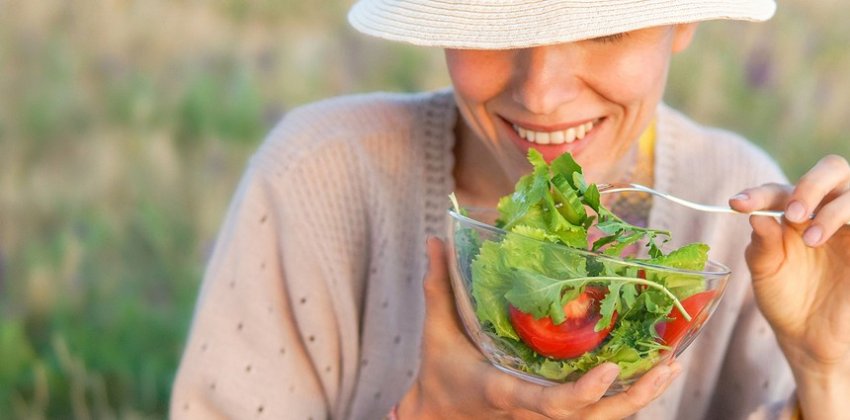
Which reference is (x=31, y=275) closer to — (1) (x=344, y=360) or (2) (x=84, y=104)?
(2) (x=84, y=104)

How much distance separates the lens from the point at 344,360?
250cm

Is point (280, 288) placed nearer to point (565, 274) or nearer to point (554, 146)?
point (554, 146)

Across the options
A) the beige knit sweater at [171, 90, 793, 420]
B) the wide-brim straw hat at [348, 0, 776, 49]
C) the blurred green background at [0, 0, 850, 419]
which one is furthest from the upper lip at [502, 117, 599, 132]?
the blurred green background at [0, 0, 850, 419]

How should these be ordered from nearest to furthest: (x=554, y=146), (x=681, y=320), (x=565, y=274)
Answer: (x=565, y=274)
(x=681, y=320)
(x=554, y=146)

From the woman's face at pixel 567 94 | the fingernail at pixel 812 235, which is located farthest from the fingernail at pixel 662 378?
the woman's face at pixel 567 94

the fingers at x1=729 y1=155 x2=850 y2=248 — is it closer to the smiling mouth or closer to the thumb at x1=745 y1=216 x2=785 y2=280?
the thumb at x1=745 y1=216 x2=785 y2=280

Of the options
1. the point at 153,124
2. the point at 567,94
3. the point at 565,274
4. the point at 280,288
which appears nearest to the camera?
the point at 565,274

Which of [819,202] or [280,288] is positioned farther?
[280,288]

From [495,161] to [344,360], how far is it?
52 cm

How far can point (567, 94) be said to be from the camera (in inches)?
75.7

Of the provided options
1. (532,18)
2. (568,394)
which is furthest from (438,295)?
(532,18)

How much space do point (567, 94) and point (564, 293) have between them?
0.52m

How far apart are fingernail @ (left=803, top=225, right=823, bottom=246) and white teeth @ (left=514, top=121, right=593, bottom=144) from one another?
415 millimetres

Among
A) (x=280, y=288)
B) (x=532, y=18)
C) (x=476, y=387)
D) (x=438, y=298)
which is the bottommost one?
(x=280, y=288)
